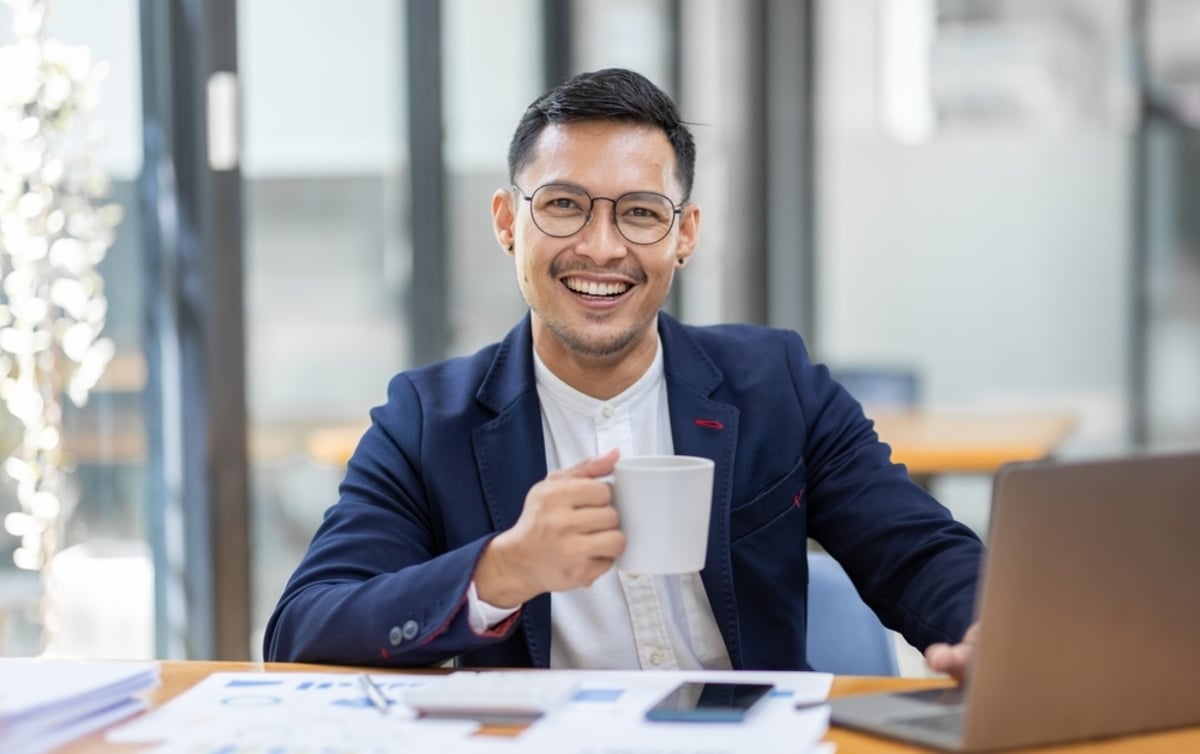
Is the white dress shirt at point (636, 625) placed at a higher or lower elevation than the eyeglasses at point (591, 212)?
lower

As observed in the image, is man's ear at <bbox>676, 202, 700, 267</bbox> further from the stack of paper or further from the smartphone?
the stack of paper

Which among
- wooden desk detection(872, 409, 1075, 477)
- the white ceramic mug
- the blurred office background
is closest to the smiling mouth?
the white ceramic mug

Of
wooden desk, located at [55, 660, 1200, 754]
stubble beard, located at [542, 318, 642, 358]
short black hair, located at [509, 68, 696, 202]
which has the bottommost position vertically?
wooden desk, located at [55, 660, 1200, 754]

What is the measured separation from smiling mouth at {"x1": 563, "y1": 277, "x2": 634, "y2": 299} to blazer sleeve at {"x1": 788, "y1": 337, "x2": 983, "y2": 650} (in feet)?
0.89

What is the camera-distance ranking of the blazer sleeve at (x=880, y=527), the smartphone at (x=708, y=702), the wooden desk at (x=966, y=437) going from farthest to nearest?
1. the wooden desk at (x=966, y=437)
2. the blazer sleeve at (x=880, y=527)
3. the smartphone at (x=708, y=702)

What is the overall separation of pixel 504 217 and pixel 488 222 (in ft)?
8.30

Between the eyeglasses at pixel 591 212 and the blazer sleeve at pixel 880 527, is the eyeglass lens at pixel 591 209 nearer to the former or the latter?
the eyeglasses at pixel 591 212

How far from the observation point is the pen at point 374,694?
143cm

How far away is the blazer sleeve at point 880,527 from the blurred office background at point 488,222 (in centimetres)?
152

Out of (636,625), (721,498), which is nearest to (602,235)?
(721,498)

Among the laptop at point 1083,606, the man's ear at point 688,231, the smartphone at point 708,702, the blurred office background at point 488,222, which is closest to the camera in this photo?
the laptop at point 1083,606

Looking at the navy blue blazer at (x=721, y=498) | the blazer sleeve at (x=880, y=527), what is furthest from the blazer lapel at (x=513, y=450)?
the blazer sleeve at (x=880, y=527)

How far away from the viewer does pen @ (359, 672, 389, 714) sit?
1432 millimetres

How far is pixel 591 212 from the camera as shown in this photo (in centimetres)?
198
